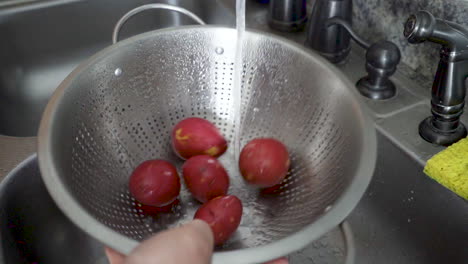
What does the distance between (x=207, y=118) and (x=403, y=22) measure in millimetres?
320

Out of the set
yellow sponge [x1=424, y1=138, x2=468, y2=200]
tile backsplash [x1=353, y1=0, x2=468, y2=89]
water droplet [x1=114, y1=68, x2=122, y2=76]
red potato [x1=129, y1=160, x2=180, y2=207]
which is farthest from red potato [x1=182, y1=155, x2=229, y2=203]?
tile backsplash [x1=353, y1=0, x2=468, y2=89]

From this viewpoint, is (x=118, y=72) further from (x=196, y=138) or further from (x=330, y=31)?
(x=330, y=31)

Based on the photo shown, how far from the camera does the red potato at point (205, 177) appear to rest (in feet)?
1.67

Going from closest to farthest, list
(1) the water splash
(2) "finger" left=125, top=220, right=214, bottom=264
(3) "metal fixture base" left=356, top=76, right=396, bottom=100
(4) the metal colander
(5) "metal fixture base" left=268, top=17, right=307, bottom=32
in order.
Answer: (2) "finger" left=125, top=220, right=214, bottom=264 → (4) the metal colander → (1) the water splash → (3) "metal fixture base" left=356, top=76, right=396, bottom=100 → (5) "metal fixture base" left=268, top=17, right=307, bottom=32

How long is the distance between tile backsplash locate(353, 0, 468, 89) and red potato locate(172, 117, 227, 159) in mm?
323

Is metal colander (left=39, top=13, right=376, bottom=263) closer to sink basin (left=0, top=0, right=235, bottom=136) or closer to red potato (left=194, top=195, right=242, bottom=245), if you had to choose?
red potato (left=194, top=195, right=242, bottom=245)

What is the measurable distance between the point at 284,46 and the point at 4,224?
0.40 meters

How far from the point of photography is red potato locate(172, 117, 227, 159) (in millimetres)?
541

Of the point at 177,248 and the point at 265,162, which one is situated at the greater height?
the point at 177,248

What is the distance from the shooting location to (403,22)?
670mm

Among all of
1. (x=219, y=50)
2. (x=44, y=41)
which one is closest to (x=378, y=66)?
(x=219, y=50)

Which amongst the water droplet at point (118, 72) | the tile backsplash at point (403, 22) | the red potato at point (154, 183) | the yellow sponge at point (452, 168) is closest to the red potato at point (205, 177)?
the red potato at point (154, 183)

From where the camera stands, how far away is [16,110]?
0.87 metres

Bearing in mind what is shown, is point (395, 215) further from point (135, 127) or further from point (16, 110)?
point (16, 110)
